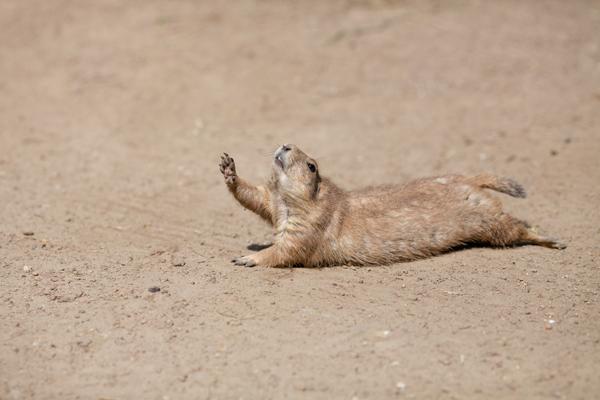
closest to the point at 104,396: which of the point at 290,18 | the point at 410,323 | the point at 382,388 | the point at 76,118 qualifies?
the point at 382,388

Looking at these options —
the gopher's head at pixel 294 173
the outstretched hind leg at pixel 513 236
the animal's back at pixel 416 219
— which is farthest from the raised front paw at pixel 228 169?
the outstretched hind leg at pixel 513 236

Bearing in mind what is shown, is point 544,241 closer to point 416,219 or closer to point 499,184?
point 499,184

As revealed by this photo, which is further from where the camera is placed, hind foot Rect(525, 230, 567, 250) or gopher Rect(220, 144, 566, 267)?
hind foot Rect(525, 230, 567, 250)

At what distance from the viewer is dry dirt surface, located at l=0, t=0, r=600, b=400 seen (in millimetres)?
4938

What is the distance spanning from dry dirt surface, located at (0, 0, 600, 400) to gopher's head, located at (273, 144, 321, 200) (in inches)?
29.9

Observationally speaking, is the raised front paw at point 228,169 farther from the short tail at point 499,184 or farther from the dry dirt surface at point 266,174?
the short tail at point 499,184

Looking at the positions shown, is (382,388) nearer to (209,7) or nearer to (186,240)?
(186,240)

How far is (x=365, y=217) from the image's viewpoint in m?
6.58

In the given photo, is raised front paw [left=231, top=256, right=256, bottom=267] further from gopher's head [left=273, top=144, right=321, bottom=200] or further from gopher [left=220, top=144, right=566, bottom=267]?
gopher's head [left=273, top=144, right=321, bottom=200]

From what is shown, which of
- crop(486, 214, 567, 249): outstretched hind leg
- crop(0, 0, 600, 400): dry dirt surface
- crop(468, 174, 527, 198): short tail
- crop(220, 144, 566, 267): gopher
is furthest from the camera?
crop(468, 174, 527, 198): short tail

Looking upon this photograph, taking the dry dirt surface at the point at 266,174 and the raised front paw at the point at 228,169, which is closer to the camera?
the dry dirt surface at the point at 266,174

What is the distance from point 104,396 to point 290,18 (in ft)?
30.2

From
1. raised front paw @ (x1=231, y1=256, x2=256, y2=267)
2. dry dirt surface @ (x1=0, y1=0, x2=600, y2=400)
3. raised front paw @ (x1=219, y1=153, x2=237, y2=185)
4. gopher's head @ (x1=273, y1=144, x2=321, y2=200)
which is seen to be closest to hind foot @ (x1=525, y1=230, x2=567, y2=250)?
dry dirt surface @ (x1=0, y1=0, x2=600, y2=400)

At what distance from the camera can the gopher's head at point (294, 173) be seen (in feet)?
20.8
